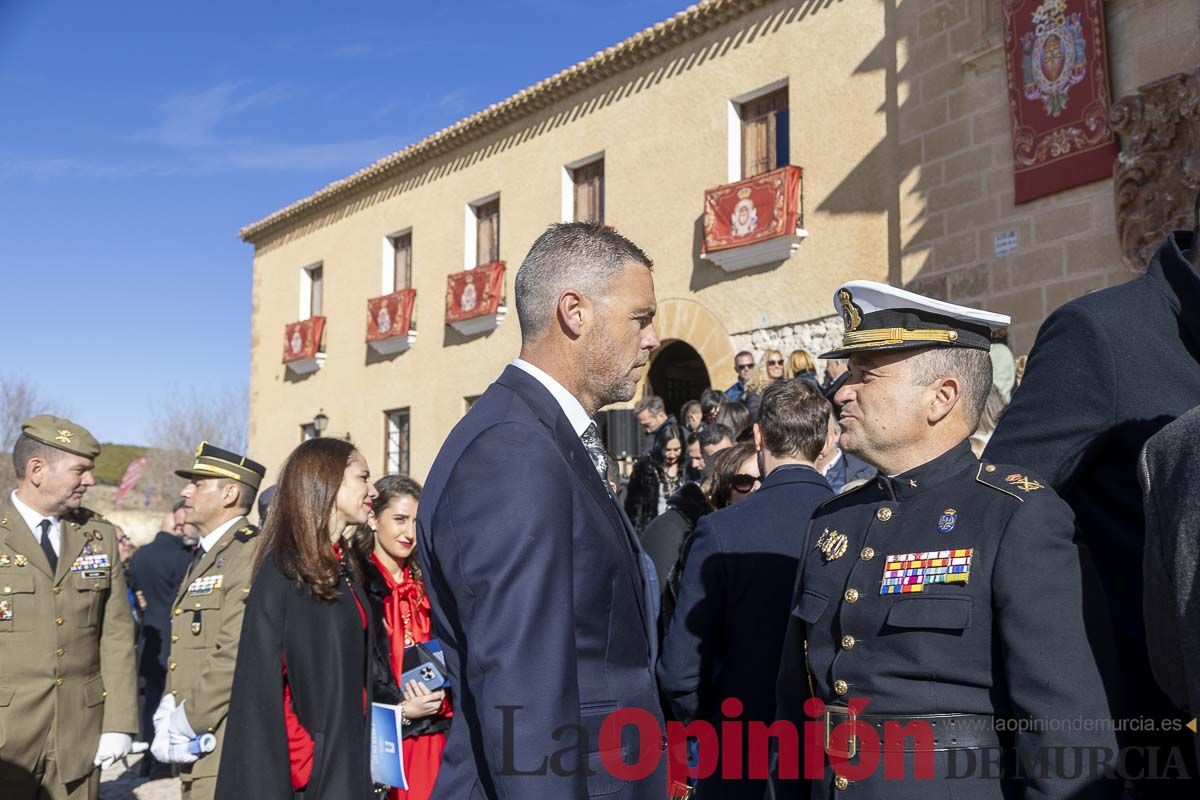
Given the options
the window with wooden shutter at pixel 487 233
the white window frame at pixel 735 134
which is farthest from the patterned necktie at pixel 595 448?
the window with wooden shutter at pixel 487 233

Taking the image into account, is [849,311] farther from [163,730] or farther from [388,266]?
[388,266]

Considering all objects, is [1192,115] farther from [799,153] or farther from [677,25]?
[677,25]

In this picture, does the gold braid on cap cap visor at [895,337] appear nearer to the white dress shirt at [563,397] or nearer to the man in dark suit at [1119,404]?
the man in dark suit at [1119,404]

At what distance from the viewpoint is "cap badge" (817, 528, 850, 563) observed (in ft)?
7.71

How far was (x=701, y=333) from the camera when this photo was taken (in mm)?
13109

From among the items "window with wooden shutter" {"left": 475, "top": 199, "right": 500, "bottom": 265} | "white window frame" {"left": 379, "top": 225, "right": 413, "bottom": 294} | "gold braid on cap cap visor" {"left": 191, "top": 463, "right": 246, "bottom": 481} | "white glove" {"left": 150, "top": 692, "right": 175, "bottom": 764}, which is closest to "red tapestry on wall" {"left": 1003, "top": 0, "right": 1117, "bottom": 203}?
"gold braid on cap cap visor" {"left": 191, "top": 463, "right": 246, "bottom": 481}

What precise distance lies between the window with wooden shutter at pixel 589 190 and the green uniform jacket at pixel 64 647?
10977 mm

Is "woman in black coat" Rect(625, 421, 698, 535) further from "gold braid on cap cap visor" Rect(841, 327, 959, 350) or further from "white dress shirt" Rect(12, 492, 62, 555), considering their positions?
"gold braid on cap cap visor" Rect(841, 327, 959, 350)

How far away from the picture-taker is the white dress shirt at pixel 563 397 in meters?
2.18

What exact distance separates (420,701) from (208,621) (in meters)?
1.08

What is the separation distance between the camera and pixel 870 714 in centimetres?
211

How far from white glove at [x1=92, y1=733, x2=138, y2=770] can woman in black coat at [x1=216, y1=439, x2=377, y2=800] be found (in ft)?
5.39

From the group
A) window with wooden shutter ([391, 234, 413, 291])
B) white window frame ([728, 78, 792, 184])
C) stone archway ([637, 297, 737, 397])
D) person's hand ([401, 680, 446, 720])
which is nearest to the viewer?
person's hand ([401, 680, 446, 720])

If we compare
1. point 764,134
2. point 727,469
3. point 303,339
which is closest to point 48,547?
point 727,469
